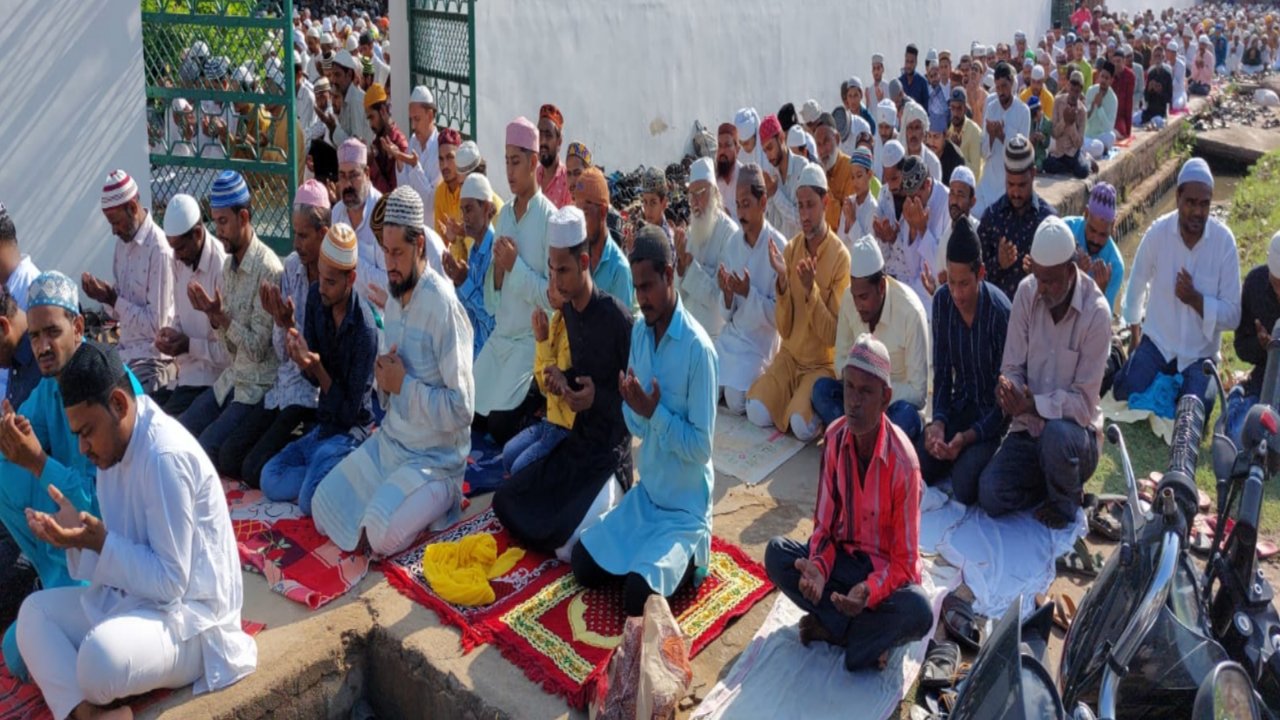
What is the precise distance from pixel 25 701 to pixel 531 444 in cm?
234

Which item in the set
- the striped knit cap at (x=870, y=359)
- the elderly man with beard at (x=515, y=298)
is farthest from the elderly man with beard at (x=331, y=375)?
the striped knit cap at (x=870, y=359)

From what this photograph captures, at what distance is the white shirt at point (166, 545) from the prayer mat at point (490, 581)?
2.73ft

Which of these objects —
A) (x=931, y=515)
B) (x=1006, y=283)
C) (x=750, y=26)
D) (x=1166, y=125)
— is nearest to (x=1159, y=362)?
(x=1006, y=283)

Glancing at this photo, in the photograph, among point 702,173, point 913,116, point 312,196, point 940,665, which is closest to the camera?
point 940,665

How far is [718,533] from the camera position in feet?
16.7

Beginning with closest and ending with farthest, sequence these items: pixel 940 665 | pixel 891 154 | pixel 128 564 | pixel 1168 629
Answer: pixel 1168 629, pixel 128 564, pixel 940 665, pixel 891 154

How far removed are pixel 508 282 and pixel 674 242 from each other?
119cm

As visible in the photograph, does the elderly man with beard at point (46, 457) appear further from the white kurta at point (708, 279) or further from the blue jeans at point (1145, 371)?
the blue jeans at point (1145, 371)

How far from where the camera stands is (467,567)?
4.69 m

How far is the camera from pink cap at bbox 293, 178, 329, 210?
5.63 metres

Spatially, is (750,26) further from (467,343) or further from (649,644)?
(649,644)

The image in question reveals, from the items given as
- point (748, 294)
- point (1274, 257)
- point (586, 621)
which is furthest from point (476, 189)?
point (1274, 257)

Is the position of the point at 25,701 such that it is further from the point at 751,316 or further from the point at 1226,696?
the point at 751,316

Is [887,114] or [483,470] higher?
[887,114]
